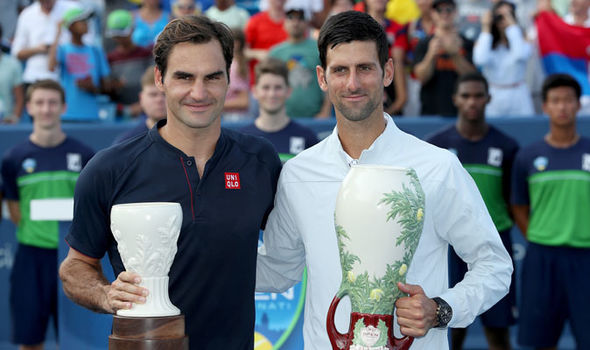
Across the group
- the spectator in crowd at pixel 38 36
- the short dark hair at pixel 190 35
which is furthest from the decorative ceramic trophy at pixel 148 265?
the spectator in crowd at pixel 38 36

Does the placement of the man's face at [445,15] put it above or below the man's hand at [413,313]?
above

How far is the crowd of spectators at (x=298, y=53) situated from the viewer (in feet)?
27.1

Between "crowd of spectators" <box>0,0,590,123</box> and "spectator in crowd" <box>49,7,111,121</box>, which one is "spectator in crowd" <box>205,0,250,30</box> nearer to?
"crowd of spectators" <box>0,0,590,123</box>

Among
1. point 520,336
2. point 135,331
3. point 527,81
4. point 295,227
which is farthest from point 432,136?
point 135,331

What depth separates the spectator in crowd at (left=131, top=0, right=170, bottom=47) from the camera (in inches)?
364

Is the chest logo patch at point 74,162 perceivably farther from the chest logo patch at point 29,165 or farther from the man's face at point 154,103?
the man's face at point 154,103

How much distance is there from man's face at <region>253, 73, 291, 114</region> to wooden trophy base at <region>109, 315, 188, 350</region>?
15.1 feet

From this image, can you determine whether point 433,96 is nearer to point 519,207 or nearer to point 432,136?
point 432,136

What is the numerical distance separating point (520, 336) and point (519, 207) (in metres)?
1.02

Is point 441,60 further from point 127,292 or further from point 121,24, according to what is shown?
point 127,292

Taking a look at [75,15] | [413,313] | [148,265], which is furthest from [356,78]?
[75,15]

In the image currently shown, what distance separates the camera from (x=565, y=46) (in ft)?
28.6

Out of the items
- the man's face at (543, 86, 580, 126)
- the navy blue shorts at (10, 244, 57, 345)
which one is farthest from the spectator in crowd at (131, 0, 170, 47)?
the man's face at (543, 86, 580, 126)

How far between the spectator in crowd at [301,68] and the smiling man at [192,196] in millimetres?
5156
